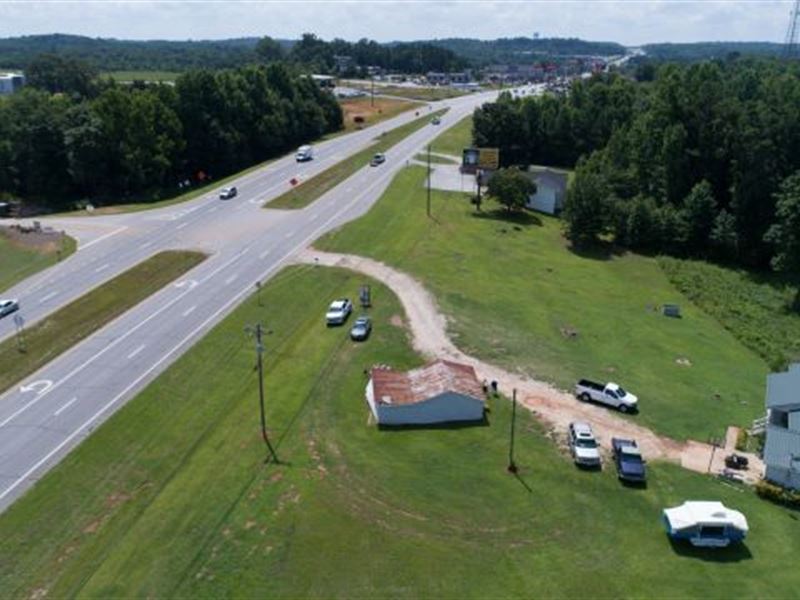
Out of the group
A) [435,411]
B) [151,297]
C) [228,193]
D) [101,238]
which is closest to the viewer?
[435,411]

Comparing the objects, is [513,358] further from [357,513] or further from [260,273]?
[260,273]

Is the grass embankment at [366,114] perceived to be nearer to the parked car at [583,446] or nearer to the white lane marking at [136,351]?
the white lane marking at [136,351]

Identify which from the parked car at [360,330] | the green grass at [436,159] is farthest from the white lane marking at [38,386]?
the green grass at [436,159]

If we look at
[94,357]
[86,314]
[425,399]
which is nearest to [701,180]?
[425,399]

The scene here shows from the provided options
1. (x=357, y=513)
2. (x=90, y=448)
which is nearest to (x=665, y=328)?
(x=357, y=513)

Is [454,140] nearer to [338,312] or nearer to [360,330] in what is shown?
[338,312]

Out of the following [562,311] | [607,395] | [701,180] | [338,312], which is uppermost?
[701,180]

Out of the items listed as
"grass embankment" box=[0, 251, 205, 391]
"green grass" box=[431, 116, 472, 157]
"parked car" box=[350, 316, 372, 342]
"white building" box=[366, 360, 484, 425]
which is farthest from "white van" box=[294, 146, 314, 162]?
"white building" box=[366, 360, 484, 425]
